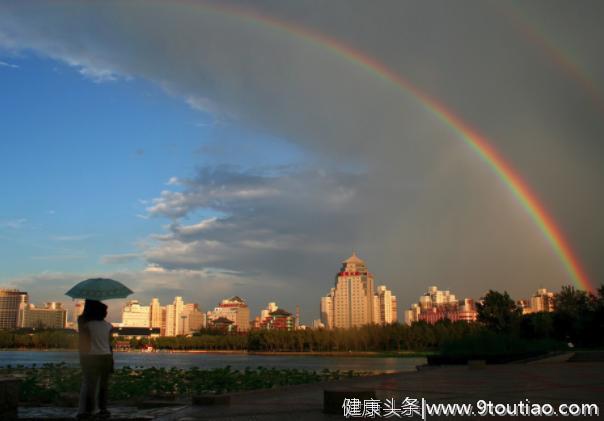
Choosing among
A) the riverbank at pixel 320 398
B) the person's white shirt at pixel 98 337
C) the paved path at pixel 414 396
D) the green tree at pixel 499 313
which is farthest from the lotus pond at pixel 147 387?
the green tree at pixel 499 313

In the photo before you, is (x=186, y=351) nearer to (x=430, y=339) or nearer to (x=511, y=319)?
(x=430, y=339)

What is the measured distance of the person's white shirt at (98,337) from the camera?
9.23 m

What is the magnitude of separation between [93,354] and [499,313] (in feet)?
220

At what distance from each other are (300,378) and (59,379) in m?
7.54

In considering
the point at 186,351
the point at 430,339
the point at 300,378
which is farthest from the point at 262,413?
the point at 186,351

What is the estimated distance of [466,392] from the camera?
499 inches

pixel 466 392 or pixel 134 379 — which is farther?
pixel 134 379

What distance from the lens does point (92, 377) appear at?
9.27 m

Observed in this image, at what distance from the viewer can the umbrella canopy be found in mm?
9375

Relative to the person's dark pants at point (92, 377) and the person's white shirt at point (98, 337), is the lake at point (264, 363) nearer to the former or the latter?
the person's dark pants at point (92, 377)

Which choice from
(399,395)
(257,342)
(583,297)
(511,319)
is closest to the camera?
(399,395)

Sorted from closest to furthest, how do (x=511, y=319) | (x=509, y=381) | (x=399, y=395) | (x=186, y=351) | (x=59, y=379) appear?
(x=399, y=395)
(x=509, y=381)
(x=59, y=379)
(x=511, y=319)
(x=186, y=351)

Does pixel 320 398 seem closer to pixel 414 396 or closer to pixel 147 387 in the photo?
pixel 414 396

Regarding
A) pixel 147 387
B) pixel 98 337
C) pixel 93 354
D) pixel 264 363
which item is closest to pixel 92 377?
pixel 93 354
